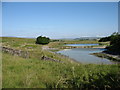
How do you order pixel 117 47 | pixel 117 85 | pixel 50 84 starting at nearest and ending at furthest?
1. pixel 117 85
2. pixel 50 84
3. pixel 117 47

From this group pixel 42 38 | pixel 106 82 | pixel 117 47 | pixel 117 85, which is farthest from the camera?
pixel 42 38

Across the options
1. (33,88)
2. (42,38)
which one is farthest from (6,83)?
(42,38)

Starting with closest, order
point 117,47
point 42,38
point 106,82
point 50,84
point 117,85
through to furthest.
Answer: point 117,85
point 106,82
point 50,84
point 117,47
point 42,38

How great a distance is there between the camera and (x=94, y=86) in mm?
3344

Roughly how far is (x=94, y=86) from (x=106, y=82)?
1.13 ft

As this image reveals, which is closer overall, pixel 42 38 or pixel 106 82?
pixel 106 82

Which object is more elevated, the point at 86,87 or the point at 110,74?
the point at 110,74

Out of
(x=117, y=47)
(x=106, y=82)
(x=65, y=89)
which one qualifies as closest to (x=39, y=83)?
(x=65, y=89)

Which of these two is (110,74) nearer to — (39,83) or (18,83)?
(39,83)

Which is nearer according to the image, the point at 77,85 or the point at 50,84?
the point at 77,85

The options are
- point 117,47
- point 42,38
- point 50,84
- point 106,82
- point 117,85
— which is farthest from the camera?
point 42,38

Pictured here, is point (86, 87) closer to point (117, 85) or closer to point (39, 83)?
point (117, 85)

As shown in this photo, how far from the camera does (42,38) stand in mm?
60500

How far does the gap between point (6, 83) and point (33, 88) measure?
34.2 inches
